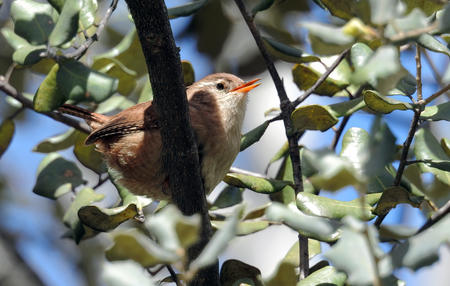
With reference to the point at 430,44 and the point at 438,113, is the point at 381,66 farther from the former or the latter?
the point at 438,113

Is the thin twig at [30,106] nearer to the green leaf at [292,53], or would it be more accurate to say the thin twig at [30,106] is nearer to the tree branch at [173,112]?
the tree branch at [173,112]

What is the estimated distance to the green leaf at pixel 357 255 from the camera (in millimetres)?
1297

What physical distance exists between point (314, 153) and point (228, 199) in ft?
6.15

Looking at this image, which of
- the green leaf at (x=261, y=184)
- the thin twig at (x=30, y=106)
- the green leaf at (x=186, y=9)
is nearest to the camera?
the green leaf at (x=261, y=184)

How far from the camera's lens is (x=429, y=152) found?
237cm

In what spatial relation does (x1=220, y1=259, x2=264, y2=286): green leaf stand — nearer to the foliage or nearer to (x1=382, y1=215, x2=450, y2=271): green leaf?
the foliage

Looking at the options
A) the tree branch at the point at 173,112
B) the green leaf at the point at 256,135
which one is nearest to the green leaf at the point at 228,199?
the green leaf at the point at 256,135

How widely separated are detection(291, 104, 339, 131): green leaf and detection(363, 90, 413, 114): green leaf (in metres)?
0.26

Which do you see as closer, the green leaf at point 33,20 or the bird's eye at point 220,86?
the green leaf at point 33,20

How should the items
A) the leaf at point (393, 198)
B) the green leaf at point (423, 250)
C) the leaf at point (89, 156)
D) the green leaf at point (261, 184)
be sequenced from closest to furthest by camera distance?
the green leaf at point (423, 250)
the leaf at point (393, 198)
the green leaf at point (261, 184)
the leaf at point (89, 156)

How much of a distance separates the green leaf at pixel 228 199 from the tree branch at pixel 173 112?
54 cm

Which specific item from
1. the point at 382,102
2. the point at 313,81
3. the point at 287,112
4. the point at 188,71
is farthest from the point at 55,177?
the point at 382,102

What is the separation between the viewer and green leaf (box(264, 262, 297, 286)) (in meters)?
1.62

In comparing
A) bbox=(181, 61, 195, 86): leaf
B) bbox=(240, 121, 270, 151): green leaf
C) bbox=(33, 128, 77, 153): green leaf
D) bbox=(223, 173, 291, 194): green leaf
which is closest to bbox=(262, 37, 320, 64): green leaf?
bbox=(240, 121, 270, 151): green leaf
